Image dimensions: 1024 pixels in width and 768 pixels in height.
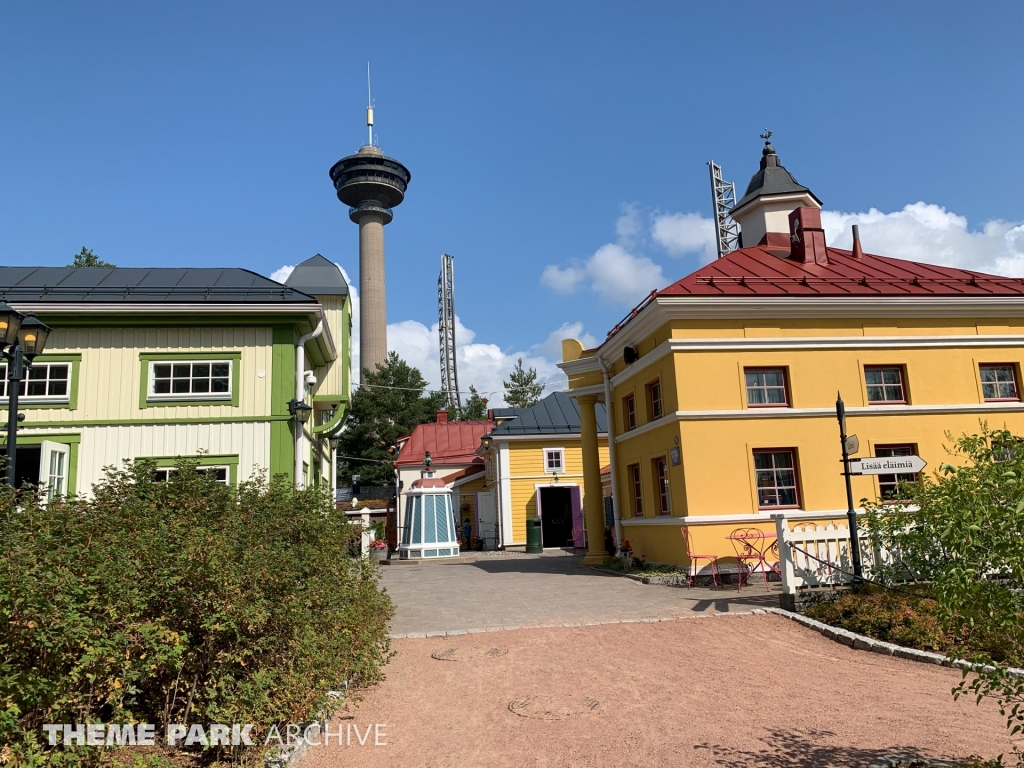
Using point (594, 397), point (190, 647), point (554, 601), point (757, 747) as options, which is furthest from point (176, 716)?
point (594, 397)

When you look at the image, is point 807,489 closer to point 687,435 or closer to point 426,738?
point 687,435

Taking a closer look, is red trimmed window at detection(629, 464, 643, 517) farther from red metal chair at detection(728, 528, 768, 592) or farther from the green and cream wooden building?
the green and cream wooden building

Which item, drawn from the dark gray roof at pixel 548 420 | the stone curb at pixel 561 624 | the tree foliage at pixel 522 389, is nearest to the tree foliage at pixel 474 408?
the tree foliage at pixel 522 389

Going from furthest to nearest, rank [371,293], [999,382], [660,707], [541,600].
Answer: [371,293] < [999,382] < [541,600] < [660,707]

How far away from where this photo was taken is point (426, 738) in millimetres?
5812

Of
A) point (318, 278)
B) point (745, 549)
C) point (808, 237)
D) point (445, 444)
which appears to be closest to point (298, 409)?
point (318, 278)

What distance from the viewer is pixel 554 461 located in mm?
30625

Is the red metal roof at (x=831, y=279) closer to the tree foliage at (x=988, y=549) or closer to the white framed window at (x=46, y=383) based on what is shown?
the tree foliage at (x=988, y=549)

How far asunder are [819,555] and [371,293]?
75587mm

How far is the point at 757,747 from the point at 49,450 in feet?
42.5

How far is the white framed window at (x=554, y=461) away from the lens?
30.5 meters

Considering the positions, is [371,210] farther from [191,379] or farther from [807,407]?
[807,407]

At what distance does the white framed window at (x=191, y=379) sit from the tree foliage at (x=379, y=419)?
42.0 m

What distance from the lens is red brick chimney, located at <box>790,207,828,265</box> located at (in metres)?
→ 17.9
